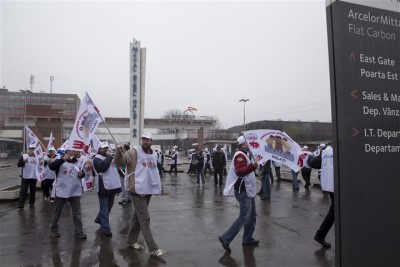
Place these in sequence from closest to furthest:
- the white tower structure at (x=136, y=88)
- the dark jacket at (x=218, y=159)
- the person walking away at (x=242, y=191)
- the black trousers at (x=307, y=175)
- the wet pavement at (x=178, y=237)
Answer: the wet pavement at (x=178, y=237) < the person walking away at (x=242, y=191) < the black trousers at (x=307, y=175) < the dark jacket at (x=218, y=159) < the white tower structure at (x=136, y=88)

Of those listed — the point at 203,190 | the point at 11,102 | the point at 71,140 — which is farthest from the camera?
the point at 11,102

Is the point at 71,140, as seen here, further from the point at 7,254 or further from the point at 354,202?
the point at 354,202

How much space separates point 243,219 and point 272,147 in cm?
152

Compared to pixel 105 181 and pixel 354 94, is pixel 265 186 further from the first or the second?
pixel 354 94

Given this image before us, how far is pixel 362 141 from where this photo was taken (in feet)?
8.11

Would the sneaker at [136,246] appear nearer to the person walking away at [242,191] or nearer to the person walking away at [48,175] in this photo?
the person walking away at [242,191]

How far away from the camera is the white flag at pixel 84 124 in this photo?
6638 millimetres

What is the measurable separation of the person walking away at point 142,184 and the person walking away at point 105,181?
41.1 inches

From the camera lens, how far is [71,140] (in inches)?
261

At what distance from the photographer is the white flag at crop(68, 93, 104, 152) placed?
664cm

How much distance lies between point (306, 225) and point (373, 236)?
5459 mm

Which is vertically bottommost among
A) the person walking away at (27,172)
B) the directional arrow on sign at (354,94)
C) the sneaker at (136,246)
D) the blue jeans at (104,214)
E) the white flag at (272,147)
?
the sneaker at (136,246)

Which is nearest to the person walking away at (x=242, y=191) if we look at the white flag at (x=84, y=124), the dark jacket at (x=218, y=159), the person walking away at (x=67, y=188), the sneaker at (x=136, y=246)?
the sneaker at (x=136, y=246)

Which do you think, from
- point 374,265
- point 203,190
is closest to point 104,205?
point 374,265
